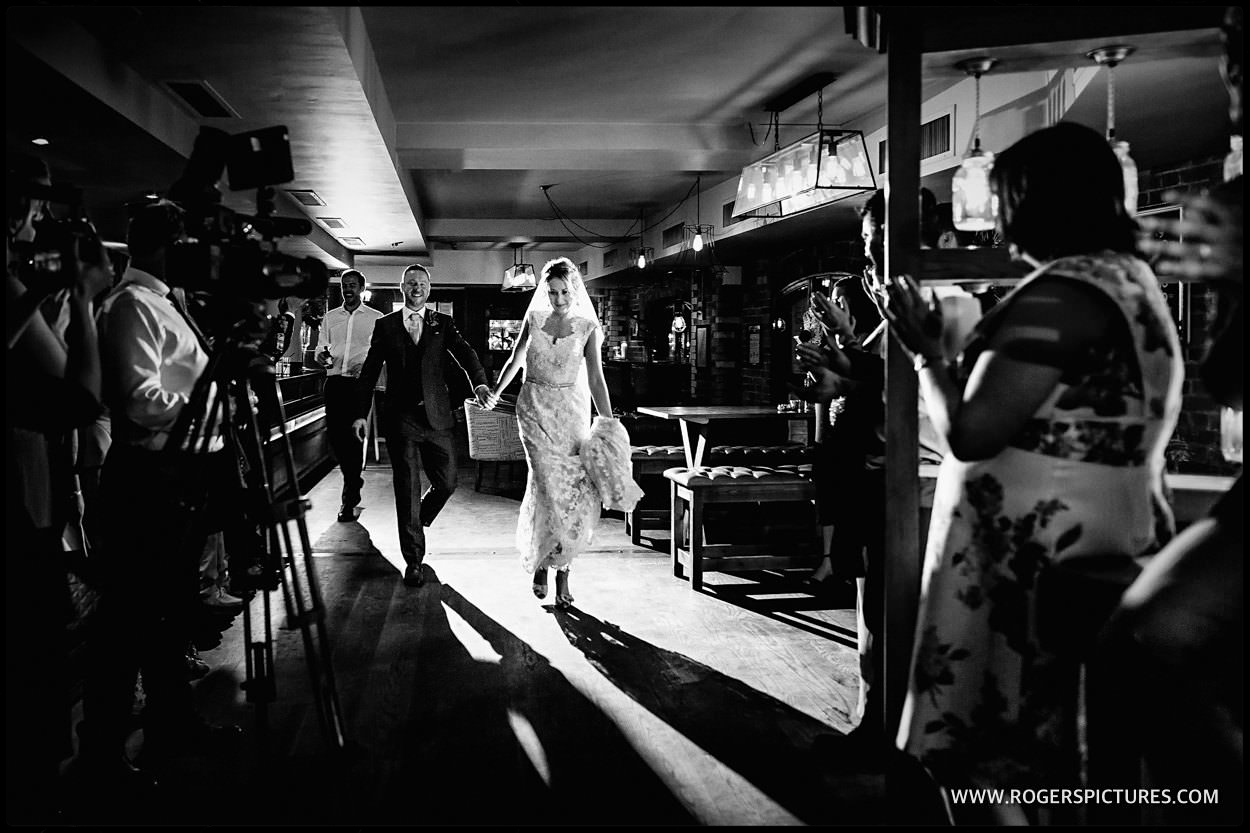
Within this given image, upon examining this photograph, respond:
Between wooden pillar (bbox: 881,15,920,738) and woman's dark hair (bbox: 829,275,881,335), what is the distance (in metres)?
0.90

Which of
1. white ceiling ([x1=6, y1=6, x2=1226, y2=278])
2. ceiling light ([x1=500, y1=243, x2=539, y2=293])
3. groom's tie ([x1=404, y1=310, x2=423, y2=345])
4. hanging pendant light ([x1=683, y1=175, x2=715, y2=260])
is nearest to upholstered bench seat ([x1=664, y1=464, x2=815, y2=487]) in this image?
groom's tie ([x1=404, y1=310, x2=423, y2=345])

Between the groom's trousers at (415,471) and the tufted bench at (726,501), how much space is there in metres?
1.23

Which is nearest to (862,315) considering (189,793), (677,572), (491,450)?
(677,572)

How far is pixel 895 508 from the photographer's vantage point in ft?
6.93

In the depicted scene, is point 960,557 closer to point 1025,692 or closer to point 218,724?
point 1025,692

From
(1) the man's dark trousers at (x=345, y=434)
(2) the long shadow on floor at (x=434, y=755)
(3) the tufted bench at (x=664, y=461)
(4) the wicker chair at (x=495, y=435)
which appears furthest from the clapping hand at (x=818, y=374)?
(4) the wicker chair at (x=495, y=435)

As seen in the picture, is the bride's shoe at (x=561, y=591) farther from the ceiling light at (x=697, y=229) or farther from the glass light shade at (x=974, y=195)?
the ceiling light at (x=697, y=229)

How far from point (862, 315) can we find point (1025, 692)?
1.66 m

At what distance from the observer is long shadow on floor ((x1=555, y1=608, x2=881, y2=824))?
7.38 ft

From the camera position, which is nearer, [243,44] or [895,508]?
[895,508]

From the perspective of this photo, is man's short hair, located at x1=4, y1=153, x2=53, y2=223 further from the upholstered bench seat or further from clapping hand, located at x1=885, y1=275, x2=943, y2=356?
the upholstered bench seat

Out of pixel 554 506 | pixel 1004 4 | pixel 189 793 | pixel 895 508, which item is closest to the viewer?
pixel 1004 4

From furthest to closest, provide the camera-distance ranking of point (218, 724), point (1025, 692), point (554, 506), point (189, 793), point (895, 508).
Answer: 1. point (554, 506)
2. point (218, 724)
3. point (189, 793)
4. point (895, 508)
5. point (1025, 692)

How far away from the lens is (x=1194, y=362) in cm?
474
